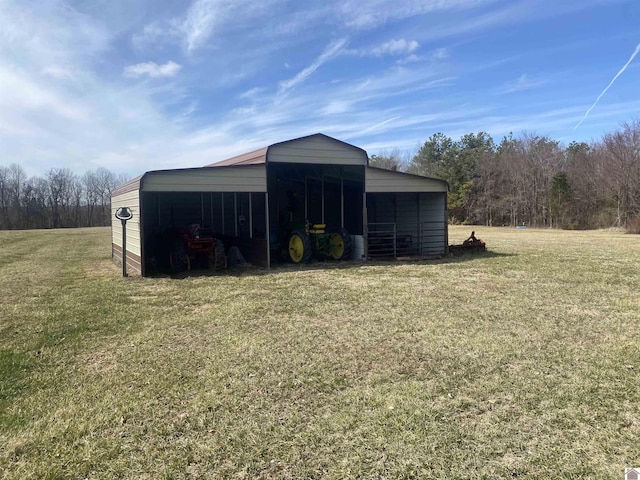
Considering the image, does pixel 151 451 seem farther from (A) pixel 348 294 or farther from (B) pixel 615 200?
(B) pixel 615 200

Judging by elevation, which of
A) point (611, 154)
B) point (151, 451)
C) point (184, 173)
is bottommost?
point (151, 451)

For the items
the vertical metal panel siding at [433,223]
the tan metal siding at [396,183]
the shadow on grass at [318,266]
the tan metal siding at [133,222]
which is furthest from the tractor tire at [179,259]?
the vertical metal panel siding at [433,223]

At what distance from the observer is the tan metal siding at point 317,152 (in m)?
11.1

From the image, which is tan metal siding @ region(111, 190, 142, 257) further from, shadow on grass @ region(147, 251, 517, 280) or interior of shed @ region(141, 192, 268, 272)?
interior of shed @ region(141, 192, 268, 272)

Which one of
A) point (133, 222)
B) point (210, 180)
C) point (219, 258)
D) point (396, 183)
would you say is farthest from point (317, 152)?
point (133, 222)

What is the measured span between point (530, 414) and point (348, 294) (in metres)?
4.47

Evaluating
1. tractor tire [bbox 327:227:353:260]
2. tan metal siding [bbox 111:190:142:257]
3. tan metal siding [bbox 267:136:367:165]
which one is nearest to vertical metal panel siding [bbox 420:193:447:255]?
tractor tire [bbox 327:227:353:260]

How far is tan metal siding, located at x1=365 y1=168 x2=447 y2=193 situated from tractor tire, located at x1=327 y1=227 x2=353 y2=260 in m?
1.40

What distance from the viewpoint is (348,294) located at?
751cm

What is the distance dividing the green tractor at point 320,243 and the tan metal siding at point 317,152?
1966 millimetres

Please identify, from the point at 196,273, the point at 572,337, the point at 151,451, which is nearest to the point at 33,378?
the point at 151,451

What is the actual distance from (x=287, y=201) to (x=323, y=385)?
499 inches

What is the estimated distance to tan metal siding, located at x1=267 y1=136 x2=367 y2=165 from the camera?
36.5ft

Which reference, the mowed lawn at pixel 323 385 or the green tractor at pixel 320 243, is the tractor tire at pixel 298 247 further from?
the mowed lawn at pixel 323 385
